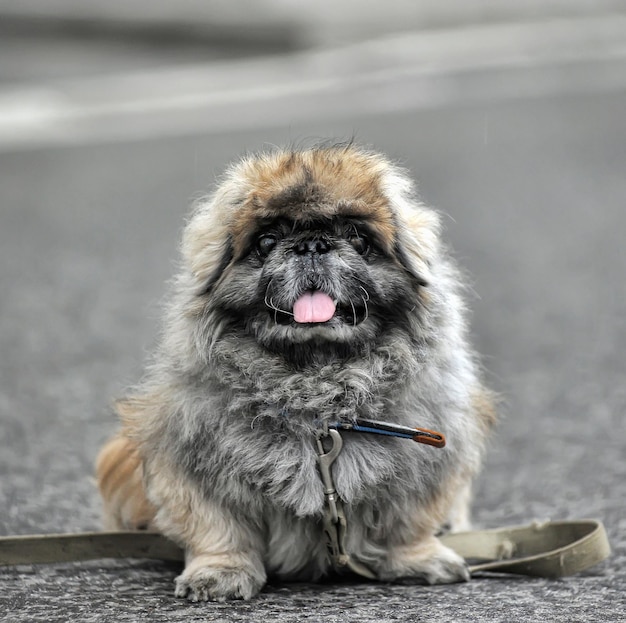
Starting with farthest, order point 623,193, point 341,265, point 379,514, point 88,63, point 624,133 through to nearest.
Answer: point 88,63 < point 624,133 < point 623,193 < point 379,514 < point 341,265

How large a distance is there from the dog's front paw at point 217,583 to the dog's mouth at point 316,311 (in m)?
0.87

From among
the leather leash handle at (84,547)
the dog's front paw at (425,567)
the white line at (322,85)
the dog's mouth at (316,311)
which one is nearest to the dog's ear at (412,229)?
the dog's mouth at (316,311)

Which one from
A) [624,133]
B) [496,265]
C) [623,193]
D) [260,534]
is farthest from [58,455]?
[624,133]

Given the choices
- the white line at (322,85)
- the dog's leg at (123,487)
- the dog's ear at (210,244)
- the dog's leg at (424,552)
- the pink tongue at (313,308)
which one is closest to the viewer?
the pink tongue at (313,308)

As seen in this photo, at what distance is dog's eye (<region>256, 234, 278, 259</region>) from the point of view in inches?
162

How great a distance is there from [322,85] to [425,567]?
51.7 ft

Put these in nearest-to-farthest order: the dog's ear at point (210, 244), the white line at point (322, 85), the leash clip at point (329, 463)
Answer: the leash clip at point (329, 463), the dog's ear at point (210, 244), the white line at point (322, 85)

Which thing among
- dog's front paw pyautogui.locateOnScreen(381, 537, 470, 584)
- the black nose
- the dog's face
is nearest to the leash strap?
the dog's face

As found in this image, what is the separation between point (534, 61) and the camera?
21734mm

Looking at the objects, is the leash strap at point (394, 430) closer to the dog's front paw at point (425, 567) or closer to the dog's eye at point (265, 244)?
the dog's front paw at point (425, 567)

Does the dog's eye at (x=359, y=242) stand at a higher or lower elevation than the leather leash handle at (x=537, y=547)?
higher

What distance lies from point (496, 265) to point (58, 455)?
5.81 meters

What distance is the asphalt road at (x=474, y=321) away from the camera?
166 inches

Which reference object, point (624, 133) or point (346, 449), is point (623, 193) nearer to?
point (624, 133)
